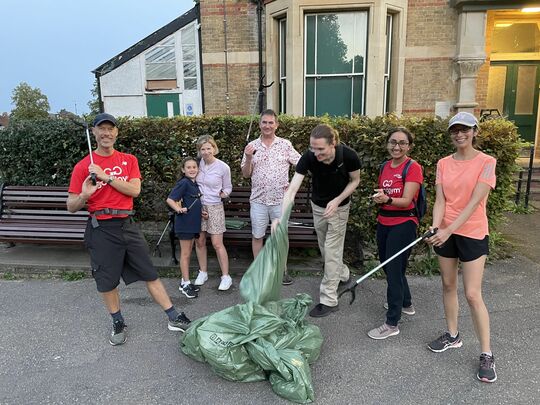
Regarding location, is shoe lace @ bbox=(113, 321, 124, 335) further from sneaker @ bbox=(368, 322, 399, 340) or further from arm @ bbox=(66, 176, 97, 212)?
sneaker @ bbox=(368, 322, 399, 340)

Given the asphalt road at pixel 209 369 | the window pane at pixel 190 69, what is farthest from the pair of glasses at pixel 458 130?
the window pane at pixel 190 69

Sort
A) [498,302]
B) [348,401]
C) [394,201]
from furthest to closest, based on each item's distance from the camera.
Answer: [498,302], [394,201], [348,401]

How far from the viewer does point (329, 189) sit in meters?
3.61

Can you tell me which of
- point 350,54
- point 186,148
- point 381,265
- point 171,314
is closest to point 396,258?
point 381,265

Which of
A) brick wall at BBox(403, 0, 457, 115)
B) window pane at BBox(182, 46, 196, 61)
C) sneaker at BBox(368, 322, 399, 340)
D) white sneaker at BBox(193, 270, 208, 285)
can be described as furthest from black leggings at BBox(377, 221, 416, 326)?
window pane at BBox(182, 46, 196, 61)

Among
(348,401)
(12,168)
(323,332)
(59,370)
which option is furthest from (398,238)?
(12,168)

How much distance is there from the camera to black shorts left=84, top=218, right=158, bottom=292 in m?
3.17

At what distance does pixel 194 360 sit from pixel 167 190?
294cm

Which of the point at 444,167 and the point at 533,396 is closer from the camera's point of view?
the point at 533,396

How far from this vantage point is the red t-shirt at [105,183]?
10.0 ft

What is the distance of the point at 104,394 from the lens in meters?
2.74

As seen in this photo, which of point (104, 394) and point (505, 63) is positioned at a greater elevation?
point (505, 63)

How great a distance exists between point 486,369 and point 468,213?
1.08m

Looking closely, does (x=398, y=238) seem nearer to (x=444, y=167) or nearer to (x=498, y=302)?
(x=444, y=167)
